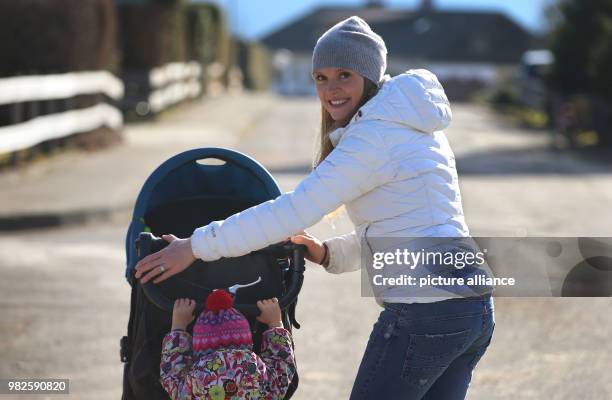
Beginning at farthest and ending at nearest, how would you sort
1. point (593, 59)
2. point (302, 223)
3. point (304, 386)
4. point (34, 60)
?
point (593, 59) < point (34, 60) < point (304, 386) < point (302, 223)

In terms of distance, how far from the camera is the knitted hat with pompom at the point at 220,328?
376 centimetres

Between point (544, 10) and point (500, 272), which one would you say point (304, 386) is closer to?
point (500, 272)

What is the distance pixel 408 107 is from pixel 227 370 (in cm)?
99

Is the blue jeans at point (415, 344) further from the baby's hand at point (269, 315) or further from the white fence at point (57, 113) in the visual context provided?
the white fence at point (57, 113)

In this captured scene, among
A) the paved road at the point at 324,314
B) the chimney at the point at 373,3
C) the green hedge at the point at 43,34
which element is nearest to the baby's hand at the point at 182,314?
the paved road at the point at 324,314

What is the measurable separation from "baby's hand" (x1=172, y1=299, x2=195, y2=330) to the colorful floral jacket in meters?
0.03

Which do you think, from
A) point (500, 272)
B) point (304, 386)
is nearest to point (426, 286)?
point (500, 272)

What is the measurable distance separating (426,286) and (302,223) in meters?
0.44

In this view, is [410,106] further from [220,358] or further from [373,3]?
[373,3]

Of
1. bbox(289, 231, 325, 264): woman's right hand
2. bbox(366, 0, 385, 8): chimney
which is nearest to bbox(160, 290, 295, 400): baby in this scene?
bbox(289, 231, 325, 264): woman's right hand

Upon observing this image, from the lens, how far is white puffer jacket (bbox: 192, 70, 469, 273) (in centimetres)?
368

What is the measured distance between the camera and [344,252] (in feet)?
13.9

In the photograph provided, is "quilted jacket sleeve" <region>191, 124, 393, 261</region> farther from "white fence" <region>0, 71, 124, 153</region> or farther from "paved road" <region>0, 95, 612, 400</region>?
"white fence" <region>0, 71, 124, 153</region>

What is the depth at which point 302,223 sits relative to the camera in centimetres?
368
